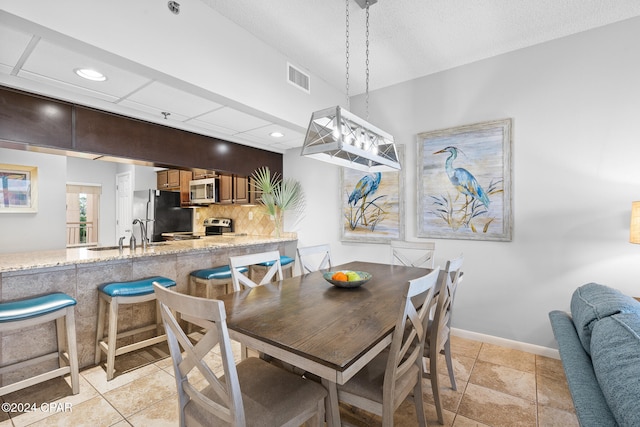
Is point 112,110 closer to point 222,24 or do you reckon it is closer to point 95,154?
point 95,154

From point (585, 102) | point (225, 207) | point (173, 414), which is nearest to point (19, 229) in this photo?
point (225, 207)

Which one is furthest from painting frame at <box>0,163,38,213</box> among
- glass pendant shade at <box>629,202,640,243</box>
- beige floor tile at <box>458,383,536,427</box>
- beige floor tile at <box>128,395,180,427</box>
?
glass pendant shade at <box>629,202,640,243</box>

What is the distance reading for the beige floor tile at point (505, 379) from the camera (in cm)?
215

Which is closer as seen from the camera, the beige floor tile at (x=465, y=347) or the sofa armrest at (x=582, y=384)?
the sofa armrest at (x=582, y=384)

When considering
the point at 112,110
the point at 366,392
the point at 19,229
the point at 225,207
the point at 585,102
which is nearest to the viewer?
the point at 366,392

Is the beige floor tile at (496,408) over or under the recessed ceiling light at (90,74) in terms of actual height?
under

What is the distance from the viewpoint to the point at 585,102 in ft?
8.39

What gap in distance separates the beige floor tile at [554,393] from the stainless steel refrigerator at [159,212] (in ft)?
18.4

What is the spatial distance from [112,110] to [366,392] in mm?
3110

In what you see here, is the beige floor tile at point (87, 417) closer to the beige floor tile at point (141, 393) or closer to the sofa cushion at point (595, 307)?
the beige floor tile at point (141, 393)

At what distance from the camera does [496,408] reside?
6.45ft

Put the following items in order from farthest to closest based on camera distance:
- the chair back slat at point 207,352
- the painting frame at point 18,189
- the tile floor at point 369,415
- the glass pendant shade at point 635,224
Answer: the painting frame at point 18,189 < the glass pendant shade at point 635,224 < the tile floor at point 369,415 < the chair back slat at point 207,352

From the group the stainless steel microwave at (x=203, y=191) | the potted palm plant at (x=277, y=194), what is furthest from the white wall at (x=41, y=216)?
the potted palm plant at (x=277, y=194)

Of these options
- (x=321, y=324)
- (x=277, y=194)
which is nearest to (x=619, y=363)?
(x=321, y=324)
